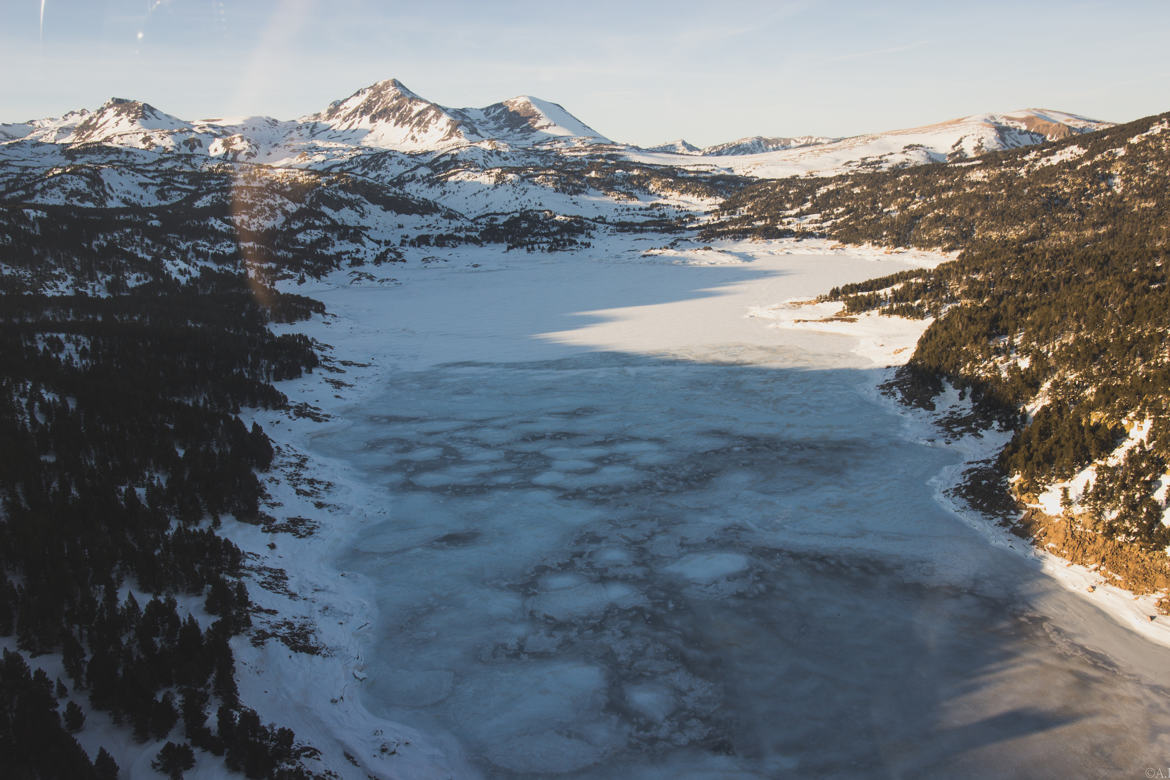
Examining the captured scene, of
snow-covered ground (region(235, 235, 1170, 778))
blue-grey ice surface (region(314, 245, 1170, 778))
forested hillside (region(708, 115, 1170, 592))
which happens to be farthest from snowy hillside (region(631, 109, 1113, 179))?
blue-grey ice surface (region(314, 245, 1170, 778))

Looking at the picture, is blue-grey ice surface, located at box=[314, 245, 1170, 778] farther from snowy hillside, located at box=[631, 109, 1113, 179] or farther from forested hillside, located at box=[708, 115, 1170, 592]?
snowy hillside, located at box=[631, 109, 1113, 179]

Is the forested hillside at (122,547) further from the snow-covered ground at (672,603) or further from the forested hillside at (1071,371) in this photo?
the forested hillside at (1071,371)

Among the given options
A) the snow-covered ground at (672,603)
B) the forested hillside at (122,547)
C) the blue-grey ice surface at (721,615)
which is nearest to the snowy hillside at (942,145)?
the snow-covered ground at (672,603)

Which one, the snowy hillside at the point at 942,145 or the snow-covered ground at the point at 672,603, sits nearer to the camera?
the snow-covered ground at the point at 672,603

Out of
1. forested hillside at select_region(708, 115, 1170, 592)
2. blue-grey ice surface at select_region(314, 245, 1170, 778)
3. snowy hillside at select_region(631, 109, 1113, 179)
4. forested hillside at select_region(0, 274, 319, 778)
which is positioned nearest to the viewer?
forested hillside at select_region(0, 274, 319, 778)

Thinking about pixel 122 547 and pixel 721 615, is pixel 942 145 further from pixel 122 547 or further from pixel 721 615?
pixel 122 547

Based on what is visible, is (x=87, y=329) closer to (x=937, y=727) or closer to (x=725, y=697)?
(x=725, y=697)
